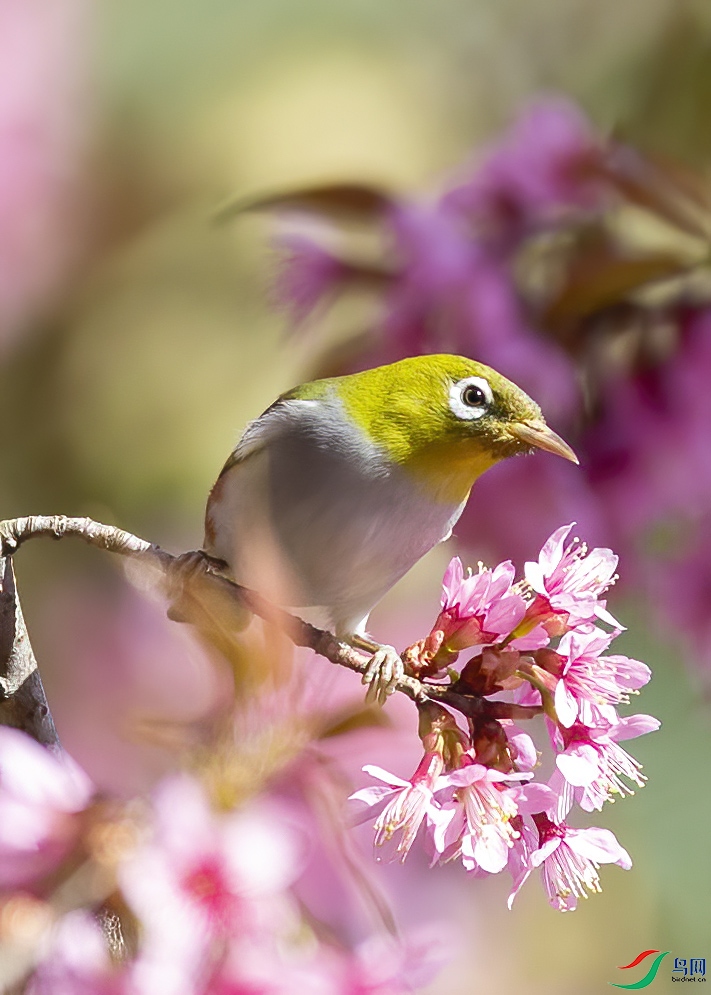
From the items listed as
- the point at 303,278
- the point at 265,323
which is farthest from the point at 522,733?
the point at 265,323

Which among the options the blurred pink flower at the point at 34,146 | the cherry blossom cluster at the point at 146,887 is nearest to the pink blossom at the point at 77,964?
the cherry blossom cluster at the point at 146,887

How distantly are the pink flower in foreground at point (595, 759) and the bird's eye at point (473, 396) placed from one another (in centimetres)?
7

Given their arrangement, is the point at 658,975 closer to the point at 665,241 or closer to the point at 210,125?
the point at 665,241

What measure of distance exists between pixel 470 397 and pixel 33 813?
110 mm

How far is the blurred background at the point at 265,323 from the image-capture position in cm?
29

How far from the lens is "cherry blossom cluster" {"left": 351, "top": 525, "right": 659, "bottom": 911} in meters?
0.17

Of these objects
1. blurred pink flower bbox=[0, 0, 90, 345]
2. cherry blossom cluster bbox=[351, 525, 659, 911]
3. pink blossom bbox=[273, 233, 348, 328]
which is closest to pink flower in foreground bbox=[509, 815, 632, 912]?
cherry blossom cluster bbox=[351, 525, 659, 911]

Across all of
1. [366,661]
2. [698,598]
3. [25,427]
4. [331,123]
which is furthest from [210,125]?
[366,661]

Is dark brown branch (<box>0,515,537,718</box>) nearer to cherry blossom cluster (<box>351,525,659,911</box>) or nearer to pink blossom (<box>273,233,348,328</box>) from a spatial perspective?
cherry blossom cluster (<box>351,525,659,911</box>)

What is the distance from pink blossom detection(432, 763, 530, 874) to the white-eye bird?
3cm

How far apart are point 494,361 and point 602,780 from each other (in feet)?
0.56

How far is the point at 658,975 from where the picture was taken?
349 mm

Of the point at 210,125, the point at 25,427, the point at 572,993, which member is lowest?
the point at 572,993

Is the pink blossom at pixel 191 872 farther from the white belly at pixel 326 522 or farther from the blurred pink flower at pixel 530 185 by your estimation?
the blurred pink flower at pixel 530 185
